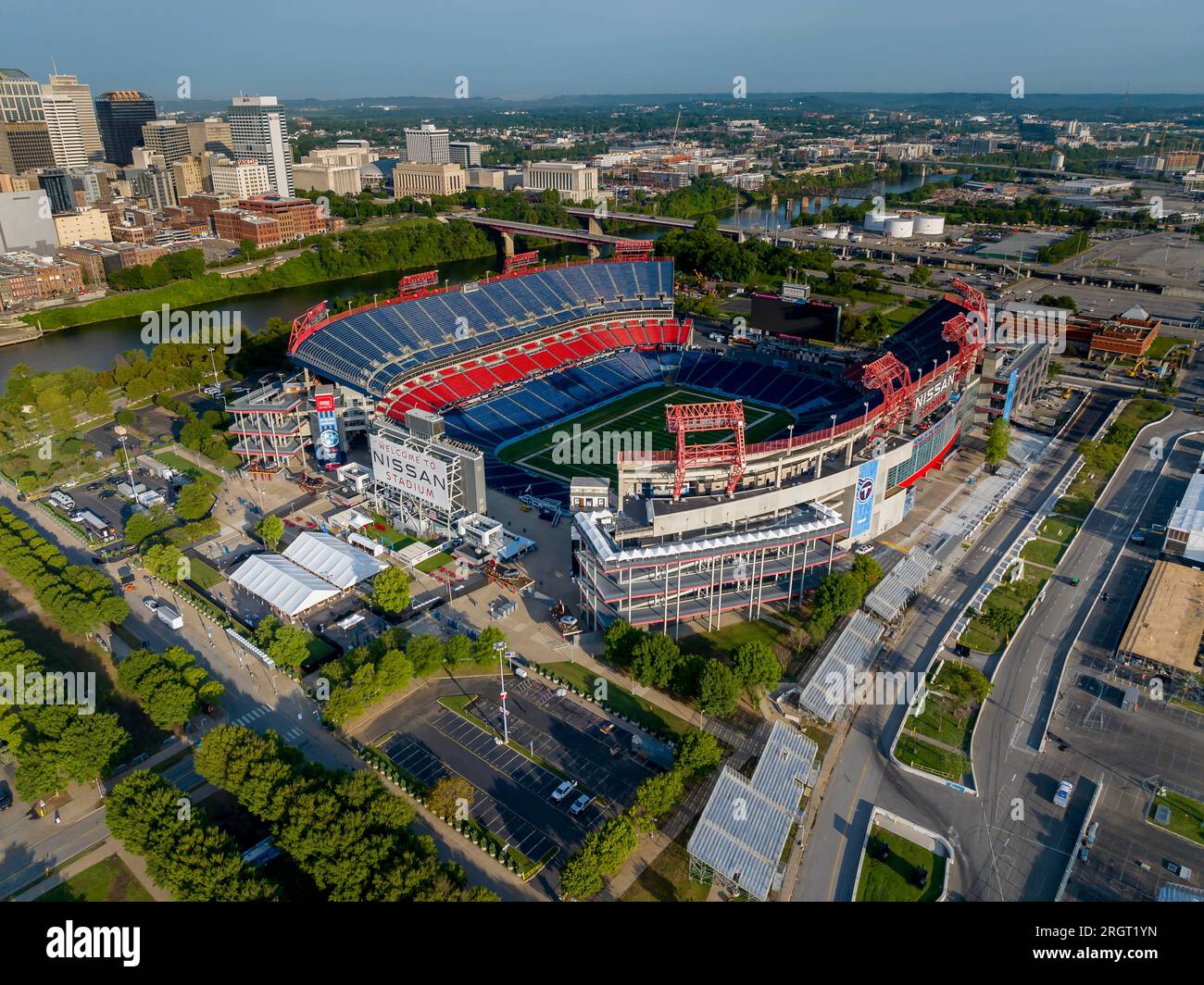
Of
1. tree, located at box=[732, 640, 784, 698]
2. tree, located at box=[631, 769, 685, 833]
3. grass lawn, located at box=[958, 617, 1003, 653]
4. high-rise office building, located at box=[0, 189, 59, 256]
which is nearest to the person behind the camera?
tree, located at box=[631, 769, 685, 833]

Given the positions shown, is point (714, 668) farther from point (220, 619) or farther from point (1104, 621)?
point (220, 619)

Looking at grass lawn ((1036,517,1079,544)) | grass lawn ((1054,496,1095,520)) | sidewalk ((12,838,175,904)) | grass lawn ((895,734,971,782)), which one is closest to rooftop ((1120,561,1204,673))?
grass lawn ((1036,517,1079,544))

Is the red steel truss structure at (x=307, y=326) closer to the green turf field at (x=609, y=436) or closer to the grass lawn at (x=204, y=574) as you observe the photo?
the green turf field at (x=609, y=436)

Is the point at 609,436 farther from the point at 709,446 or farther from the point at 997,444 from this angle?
the point at 997,444

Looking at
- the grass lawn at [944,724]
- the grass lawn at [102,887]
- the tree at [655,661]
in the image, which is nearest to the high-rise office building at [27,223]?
the grass lawn at [102,887]

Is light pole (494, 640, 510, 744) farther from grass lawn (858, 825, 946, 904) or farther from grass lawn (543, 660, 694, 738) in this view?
grass lawn (858, 825, 946, 904)

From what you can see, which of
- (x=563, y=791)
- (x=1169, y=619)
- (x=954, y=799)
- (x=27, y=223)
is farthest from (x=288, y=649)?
(x=27, y=223)
